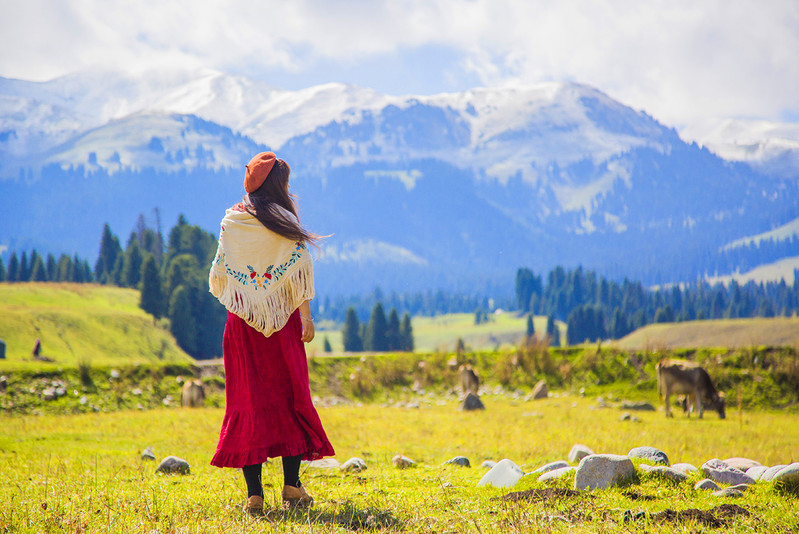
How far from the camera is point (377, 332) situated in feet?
295

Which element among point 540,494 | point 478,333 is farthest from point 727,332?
point 478,333

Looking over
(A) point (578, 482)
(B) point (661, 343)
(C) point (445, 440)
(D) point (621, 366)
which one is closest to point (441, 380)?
(D) point (621, 366)

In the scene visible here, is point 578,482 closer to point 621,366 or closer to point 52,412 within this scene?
point 52,412

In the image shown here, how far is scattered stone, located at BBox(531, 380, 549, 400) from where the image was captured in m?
19.2

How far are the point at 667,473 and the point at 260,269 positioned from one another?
4046 mm

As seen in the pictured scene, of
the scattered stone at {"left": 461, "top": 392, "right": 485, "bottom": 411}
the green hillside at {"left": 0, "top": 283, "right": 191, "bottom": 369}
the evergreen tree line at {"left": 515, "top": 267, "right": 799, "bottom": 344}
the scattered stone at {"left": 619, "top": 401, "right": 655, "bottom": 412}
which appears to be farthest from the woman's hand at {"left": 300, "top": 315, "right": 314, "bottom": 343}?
the evergreen tree line at {"left": 515, "top": 267, "right": 799, "bottom": 344}

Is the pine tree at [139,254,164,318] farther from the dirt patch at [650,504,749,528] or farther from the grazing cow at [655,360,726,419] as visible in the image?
the dirt patch at [650,504,749,528]

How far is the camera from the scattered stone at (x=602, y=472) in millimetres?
5262

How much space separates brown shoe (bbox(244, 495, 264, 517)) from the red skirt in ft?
1.00

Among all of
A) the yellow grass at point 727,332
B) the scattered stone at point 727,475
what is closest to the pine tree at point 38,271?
the yellow grass at point 727,332

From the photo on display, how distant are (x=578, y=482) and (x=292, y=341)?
9.04 feet

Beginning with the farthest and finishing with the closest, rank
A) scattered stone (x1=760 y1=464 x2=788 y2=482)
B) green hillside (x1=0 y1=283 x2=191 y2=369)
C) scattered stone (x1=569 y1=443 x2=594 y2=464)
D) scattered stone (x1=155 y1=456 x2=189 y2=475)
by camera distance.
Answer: green hillside (x1=0 y1=283 x2=191 y2=369), scattered stone (x1=569 y1=443 x2=594 y2=464), scattered stone (x1=155 y1=456 x2=189 y2=475), scattered stone (x1=760 y1=464 x2=788 y2=482)

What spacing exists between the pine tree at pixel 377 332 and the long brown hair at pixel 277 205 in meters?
83.8

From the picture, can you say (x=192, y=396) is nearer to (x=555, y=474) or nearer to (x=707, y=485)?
(x=555, y=474)
